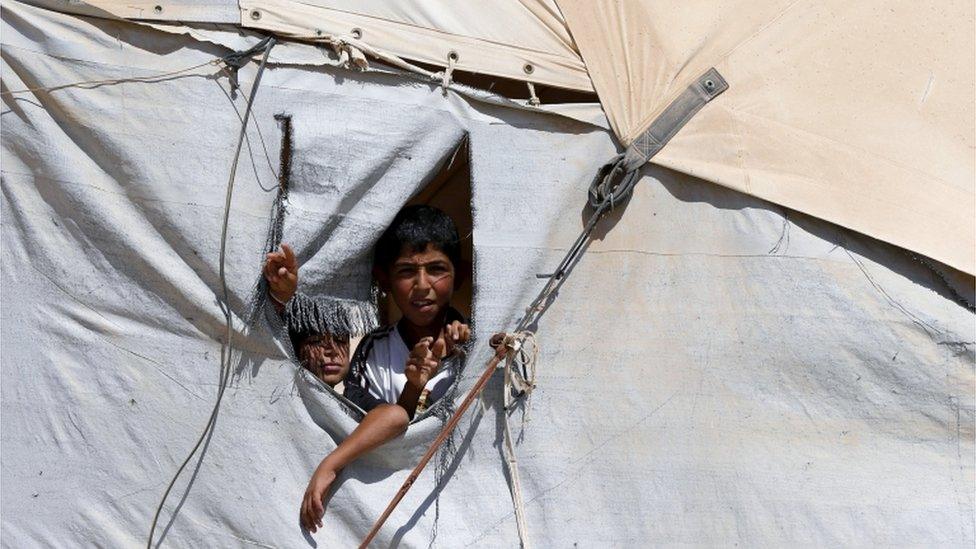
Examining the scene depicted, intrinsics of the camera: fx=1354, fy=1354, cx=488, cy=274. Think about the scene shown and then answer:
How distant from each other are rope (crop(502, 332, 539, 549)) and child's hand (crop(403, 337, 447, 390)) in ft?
0.42

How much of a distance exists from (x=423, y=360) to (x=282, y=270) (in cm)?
31

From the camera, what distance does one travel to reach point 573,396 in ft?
8.46

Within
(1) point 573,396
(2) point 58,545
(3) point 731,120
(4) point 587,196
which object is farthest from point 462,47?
(2) point 58,545

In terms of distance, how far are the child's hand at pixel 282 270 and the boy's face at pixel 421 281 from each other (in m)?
0.35

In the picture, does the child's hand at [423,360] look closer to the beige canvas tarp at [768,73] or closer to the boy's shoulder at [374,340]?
the boy's shoulder at [374,340]

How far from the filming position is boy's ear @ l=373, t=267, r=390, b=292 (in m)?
2.83

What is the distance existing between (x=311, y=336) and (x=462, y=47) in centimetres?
64

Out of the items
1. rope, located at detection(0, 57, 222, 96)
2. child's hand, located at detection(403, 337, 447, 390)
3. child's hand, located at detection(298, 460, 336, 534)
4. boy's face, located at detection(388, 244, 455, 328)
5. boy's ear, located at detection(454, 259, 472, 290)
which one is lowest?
child's hand, located at detection(298, 460, 336, 534)

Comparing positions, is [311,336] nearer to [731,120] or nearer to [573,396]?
[573,396]

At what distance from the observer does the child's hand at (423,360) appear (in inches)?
99.7

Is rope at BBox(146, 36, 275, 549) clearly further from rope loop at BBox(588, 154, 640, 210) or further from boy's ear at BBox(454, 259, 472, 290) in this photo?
rope loop at BBox(588, 154, 640, 210)

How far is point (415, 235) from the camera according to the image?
9.18 ft

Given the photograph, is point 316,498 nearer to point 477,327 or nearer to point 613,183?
point 477,327

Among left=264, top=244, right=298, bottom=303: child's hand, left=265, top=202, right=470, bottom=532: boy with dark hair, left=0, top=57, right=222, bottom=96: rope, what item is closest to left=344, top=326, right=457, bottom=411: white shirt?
left=265, top=202, right=470, bottom=532: boy with dark hair
